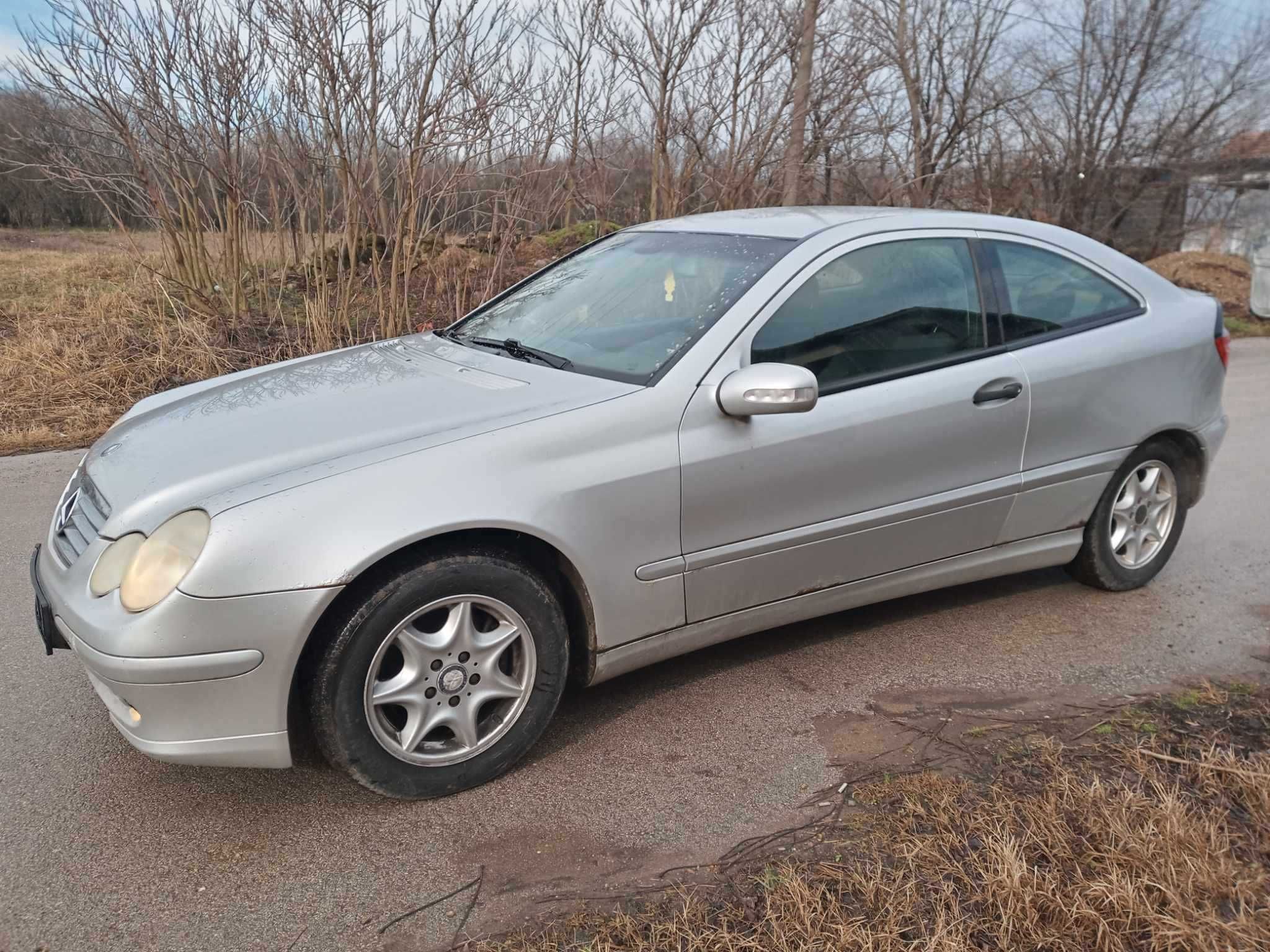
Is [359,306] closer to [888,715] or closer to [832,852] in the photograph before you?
[888,715]

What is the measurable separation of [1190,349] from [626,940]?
3.39m

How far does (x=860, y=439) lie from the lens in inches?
Result: 130

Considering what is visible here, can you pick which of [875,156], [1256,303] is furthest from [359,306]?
[1256,303]

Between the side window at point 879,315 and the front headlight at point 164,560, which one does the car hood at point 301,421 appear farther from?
the side window at point 879,315

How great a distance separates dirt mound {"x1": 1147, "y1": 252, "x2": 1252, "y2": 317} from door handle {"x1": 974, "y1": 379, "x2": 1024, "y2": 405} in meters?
12.7

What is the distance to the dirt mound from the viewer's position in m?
15.0

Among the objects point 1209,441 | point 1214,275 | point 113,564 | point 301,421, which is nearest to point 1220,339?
point 1209,441

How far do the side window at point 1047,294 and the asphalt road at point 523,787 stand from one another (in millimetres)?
1196

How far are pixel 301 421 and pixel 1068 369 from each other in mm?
2727

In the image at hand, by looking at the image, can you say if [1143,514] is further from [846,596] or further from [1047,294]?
[846,596]

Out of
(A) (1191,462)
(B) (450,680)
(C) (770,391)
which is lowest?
(B) (450,680)

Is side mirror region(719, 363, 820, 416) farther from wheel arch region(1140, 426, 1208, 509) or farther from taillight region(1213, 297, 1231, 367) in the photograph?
taillight region(1213, 297, 1231, 367)

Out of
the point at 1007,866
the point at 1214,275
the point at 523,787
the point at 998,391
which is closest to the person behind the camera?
the point at 1007,866

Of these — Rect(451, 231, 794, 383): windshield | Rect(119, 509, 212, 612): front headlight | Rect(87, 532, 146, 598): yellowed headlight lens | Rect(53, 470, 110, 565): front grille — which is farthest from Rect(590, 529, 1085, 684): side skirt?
Rect(53, 470, 110, 565): front grille
